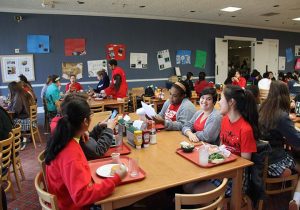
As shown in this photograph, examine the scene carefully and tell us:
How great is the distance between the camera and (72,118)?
5.05 feet

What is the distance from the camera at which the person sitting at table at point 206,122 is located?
7.90 ft

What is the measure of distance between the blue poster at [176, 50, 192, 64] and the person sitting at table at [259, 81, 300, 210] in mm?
6995

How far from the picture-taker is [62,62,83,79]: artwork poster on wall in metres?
7.77

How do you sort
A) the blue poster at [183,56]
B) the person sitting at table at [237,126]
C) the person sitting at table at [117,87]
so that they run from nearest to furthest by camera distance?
the person sitting at table at [237,126]
the person sitting at table at [117,87]
the blue poster at [183,56]

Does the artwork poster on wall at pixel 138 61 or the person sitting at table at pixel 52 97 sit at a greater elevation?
the artwork poster on wall at pixel 138 61

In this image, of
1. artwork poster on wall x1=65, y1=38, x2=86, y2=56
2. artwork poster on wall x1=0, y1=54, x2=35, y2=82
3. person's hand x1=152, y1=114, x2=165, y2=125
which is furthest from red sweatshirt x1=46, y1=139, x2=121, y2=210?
artwork poster on wall x1=65, y1=38, x2=86, y2=56

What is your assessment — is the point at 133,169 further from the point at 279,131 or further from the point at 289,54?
the point at 289,54

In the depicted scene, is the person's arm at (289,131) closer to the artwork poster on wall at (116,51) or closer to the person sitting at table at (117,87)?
the person sitting at table at (117,87)

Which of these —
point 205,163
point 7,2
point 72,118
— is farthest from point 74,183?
point 7,2

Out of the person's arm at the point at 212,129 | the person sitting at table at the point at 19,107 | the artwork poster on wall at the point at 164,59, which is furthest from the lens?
the artwork poster on wall at the point at 164,59

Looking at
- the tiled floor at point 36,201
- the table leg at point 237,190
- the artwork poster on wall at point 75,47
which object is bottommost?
the tiled floor at point 36,201

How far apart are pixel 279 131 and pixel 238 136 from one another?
554 millimetres

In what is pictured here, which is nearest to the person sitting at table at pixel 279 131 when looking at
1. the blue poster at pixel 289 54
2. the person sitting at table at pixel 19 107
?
the person sitting at table at pixel 19 107

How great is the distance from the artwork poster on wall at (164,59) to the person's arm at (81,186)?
790 cm
